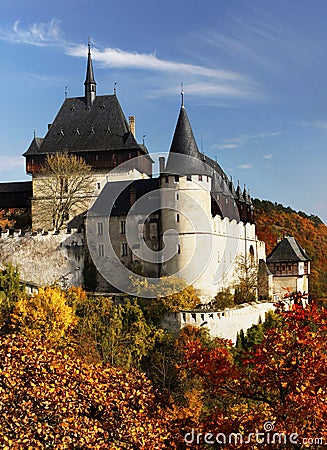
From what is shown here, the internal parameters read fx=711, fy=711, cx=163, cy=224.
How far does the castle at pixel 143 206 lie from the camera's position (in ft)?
130

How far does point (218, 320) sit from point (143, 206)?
8823 mm

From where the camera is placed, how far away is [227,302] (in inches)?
1556

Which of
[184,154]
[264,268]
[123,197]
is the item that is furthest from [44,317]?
[264,268]

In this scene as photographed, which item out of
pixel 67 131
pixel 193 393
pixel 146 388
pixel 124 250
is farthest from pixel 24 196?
pixel 146 388

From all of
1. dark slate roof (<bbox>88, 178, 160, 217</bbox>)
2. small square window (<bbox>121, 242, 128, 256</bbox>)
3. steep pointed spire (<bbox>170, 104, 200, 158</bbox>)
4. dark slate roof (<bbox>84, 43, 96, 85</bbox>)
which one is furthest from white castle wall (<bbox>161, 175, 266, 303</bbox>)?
dark slate roof (<bbox>84, 43, 96, 85</bbox>)

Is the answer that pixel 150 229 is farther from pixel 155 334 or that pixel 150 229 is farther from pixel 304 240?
pixel 304 240

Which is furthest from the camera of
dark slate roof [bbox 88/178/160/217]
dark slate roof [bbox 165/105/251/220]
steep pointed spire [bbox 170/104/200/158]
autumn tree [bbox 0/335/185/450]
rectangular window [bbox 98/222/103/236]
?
rectangular window [bbox 98/222/103/236]

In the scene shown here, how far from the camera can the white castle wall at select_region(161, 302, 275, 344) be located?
3491cm

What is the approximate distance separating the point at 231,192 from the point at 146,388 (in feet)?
110

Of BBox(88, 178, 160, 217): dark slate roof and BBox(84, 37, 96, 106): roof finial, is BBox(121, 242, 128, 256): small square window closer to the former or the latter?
BBox(88, 178, 160, 217): dark slate roof

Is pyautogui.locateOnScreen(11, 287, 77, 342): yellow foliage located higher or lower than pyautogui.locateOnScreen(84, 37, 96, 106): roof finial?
lower

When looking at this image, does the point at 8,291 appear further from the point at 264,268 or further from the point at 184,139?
the point at 264,268

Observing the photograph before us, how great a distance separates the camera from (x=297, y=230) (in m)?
81.8

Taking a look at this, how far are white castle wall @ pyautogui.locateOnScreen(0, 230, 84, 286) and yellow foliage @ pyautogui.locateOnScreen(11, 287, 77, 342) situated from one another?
701 cm
